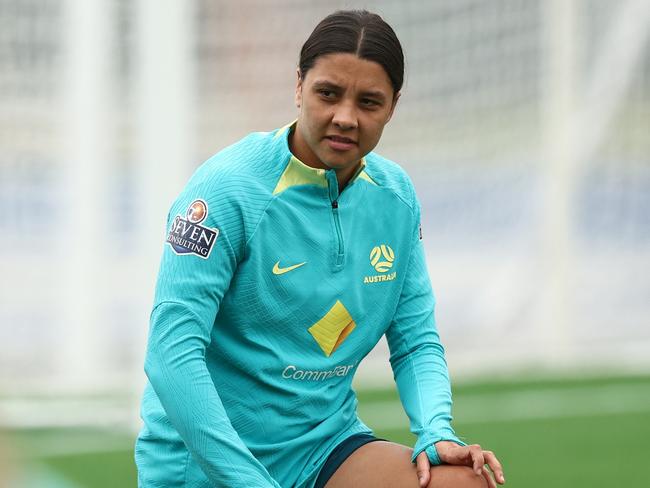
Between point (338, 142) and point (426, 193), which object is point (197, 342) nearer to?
point (338, 142)

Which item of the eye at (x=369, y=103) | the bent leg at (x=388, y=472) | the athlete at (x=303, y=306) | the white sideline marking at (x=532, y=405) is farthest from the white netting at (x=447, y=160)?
the eye at (x=369, y=103)

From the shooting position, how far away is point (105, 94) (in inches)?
361

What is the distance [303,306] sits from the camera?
10.4 feet

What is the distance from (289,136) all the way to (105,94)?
6.11 m

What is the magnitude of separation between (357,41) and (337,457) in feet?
3.10

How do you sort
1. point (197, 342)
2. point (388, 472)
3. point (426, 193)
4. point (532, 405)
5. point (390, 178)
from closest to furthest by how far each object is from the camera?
1. point (197, 342)
2. point (388, 472)
3. point (390, 178)
4. point (532, 405)
5. point (426, 193)

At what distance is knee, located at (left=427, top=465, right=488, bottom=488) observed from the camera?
10.1ft

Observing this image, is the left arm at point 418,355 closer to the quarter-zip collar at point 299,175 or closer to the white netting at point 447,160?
the quarter-zip collar at point 299,175

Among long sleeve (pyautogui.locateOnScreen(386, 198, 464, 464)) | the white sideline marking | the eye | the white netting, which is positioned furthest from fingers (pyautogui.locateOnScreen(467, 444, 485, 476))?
the white netting

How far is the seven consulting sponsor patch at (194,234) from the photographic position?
2.97m

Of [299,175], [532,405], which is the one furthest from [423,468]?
[532,405]

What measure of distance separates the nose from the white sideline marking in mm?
5295

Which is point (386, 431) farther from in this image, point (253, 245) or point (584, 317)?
point (253, 245)

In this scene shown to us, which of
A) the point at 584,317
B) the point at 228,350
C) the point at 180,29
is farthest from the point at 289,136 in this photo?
the point at 584,317
